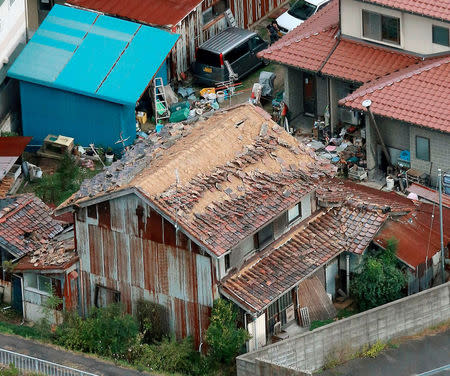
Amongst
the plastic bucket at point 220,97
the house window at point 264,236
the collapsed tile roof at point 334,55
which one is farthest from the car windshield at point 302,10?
the house window at point 264,236

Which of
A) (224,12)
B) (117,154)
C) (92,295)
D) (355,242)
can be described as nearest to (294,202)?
(355,242)

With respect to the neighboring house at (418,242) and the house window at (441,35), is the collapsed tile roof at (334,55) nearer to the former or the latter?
the house window at (441,35)

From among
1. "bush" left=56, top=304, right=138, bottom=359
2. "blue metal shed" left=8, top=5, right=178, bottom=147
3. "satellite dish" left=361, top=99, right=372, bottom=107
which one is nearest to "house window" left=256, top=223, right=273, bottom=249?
"bush" left=56, top=304, right=138, bottom=359

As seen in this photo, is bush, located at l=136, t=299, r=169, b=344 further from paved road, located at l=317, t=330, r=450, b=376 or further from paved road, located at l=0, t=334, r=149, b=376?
paved road, located at l=317, t=330, r=450, b=376

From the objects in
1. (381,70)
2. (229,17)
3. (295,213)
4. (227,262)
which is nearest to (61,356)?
(227,262)

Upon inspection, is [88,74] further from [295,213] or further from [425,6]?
[295,213]
